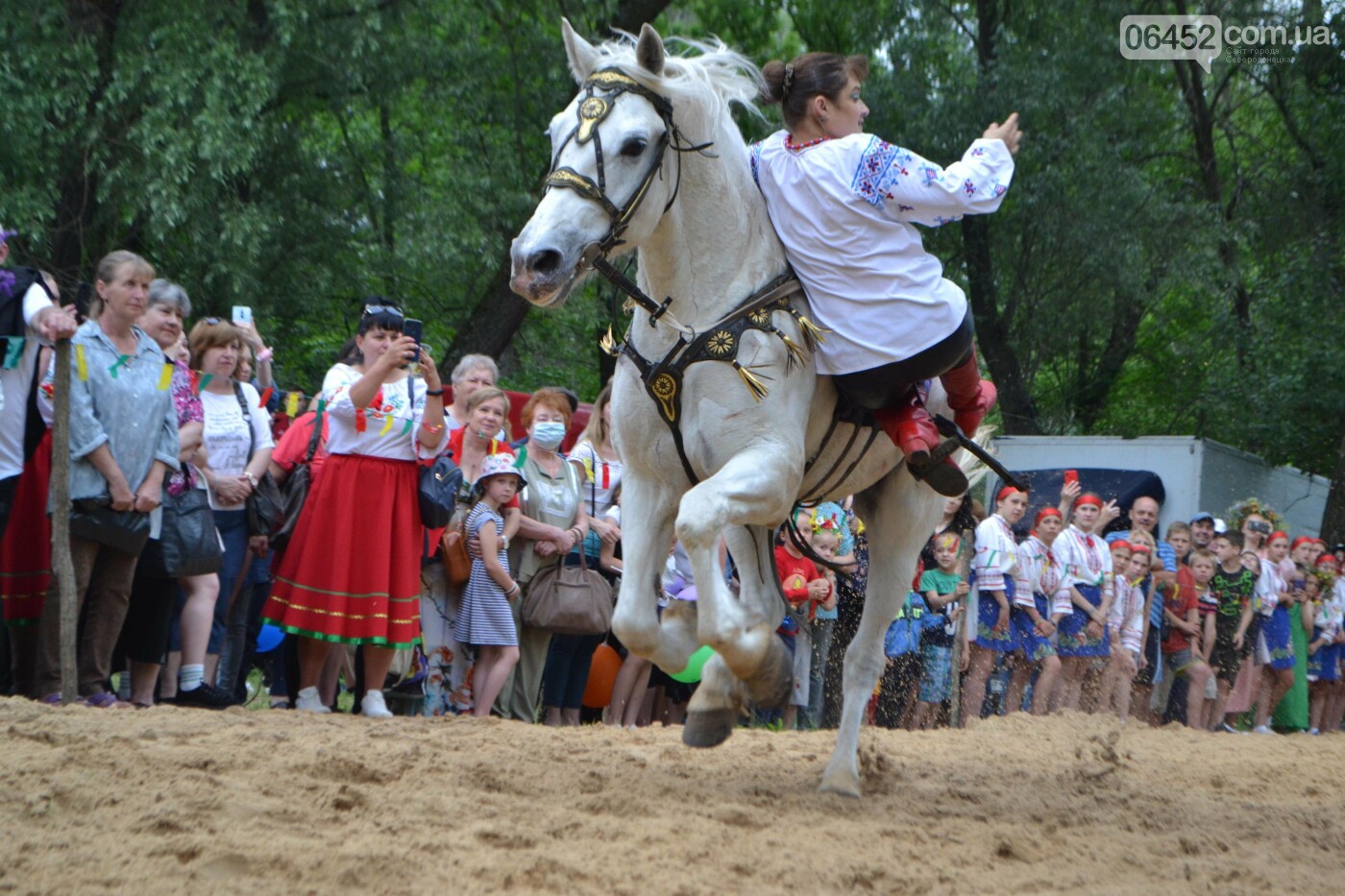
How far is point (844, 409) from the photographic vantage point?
18.0 feet

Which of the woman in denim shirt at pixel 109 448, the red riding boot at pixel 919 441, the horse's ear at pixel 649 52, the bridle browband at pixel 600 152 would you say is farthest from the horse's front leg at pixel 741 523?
the woman in denim shirt at pixel 109 448

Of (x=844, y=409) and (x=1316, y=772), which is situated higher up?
(x=844, y=409)

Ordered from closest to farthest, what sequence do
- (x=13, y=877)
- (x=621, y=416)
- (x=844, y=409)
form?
(x=13, y=877)
(x=621, y=416)
(x=844, y=409)

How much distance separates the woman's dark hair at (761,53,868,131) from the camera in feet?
17.6

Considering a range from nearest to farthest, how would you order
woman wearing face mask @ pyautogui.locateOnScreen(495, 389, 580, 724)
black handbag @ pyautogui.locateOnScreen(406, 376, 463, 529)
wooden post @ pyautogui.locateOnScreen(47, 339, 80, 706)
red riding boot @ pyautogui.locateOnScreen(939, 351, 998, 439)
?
red riding boot @ pyautogui.locateOnScreen(939, 351, 998, 439) < wooden post @ pyautogui.locateOnScreen(47, 339, 80, 706) < black handbag @ pyautogui.locateOnScreen(406, 376, 463, 529) < woman wearing face mask @ pyautogui.locateOnScreen(495, 389, 580, 724)

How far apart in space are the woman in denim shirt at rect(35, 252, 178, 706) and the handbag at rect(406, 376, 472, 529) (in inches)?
51.7

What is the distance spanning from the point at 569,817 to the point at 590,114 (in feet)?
7.76

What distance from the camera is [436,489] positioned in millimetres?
7441

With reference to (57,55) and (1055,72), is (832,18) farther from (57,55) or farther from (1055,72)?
(57,55)

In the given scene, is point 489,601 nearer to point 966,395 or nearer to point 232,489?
point 232,489

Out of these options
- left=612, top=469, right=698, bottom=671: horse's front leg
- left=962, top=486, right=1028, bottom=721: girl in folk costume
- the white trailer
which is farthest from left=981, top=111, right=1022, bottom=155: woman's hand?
the white trailer

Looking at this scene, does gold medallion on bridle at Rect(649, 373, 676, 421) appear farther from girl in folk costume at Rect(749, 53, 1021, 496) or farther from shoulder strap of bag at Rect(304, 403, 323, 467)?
shoulder strap of bag at Rect(304, 403, 323, 467)

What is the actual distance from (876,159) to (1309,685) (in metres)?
11.4

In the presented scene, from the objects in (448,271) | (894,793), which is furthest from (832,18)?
(894,793)
